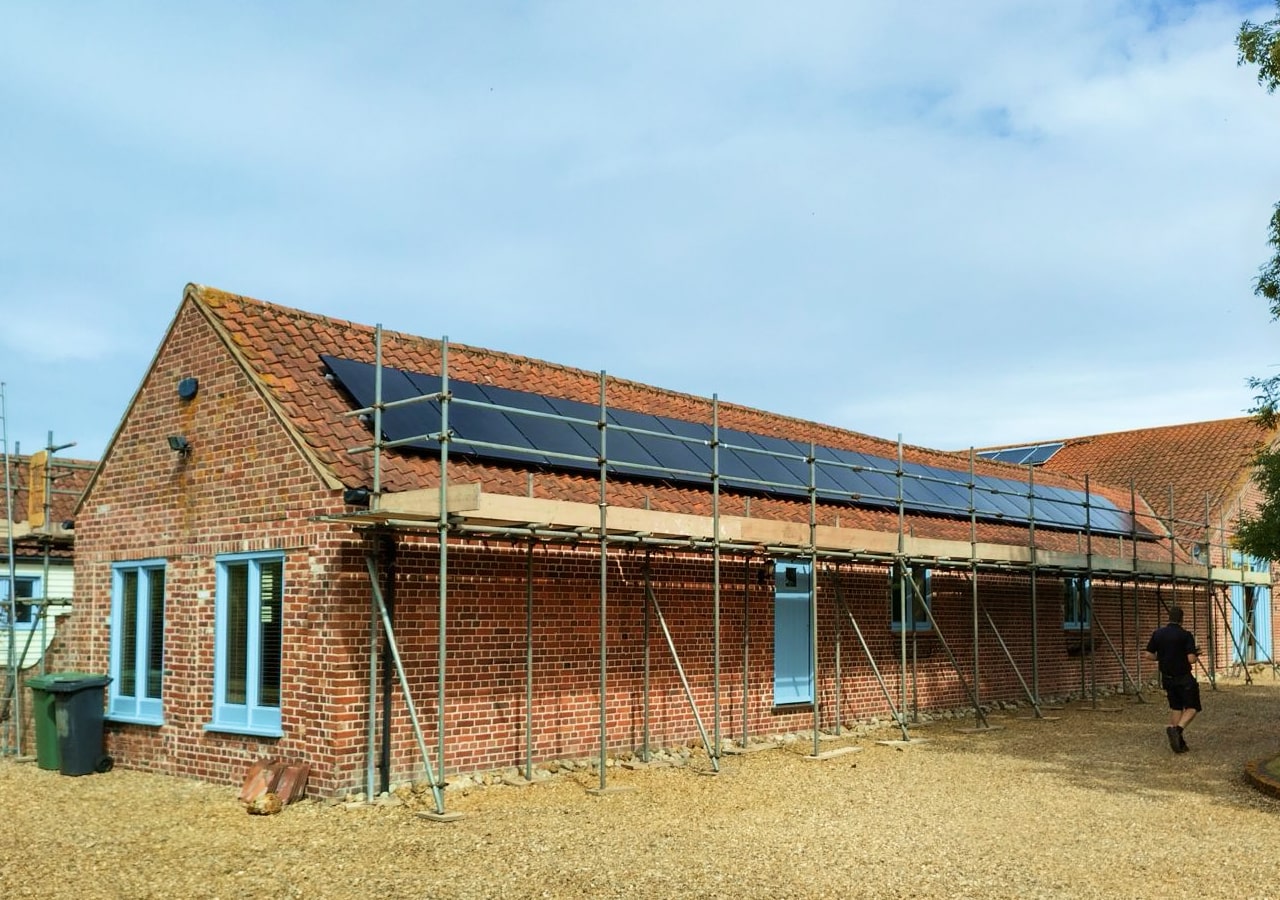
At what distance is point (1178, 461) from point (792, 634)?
18.5 meters

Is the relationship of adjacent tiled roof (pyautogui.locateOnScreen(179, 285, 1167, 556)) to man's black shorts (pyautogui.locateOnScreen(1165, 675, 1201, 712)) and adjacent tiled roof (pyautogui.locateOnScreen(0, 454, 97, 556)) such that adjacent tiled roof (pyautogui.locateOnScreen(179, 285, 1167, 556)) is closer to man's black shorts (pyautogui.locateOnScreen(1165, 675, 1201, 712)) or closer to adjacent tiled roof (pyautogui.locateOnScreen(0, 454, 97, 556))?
man's black shorts (pyautogui.locateOnScreen(1165, 675, 1201, 712))

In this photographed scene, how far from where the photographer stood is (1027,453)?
1367 inches

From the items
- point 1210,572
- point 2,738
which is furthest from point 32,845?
point 1210,572

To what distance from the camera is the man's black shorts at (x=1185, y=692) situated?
14.0 meters

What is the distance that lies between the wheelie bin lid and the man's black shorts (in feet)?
38.7

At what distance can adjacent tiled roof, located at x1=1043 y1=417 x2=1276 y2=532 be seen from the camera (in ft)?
92.6

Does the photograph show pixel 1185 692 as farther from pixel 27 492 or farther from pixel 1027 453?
pixel 1027 453

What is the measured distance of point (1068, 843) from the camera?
29.8 ft

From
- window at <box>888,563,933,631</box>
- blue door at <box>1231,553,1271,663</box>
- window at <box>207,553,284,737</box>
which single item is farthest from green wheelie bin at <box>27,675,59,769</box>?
blue door at <box>1231,553,1271,663</box>

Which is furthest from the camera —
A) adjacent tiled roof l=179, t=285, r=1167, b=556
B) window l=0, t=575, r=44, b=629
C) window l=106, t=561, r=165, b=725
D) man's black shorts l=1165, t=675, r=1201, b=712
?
window l=0, t=575, r=44, b=629

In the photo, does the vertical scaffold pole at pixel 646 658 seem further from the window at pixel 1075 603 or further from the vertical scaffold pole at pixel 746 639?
the window at pixel 1075 603

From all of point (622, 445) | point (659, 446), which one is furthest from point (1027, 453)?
point (622, 445)

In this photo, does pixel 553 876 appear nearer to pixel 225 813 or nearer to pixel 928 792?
pixel 225 813

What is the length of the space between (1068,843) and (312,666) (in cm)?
641
